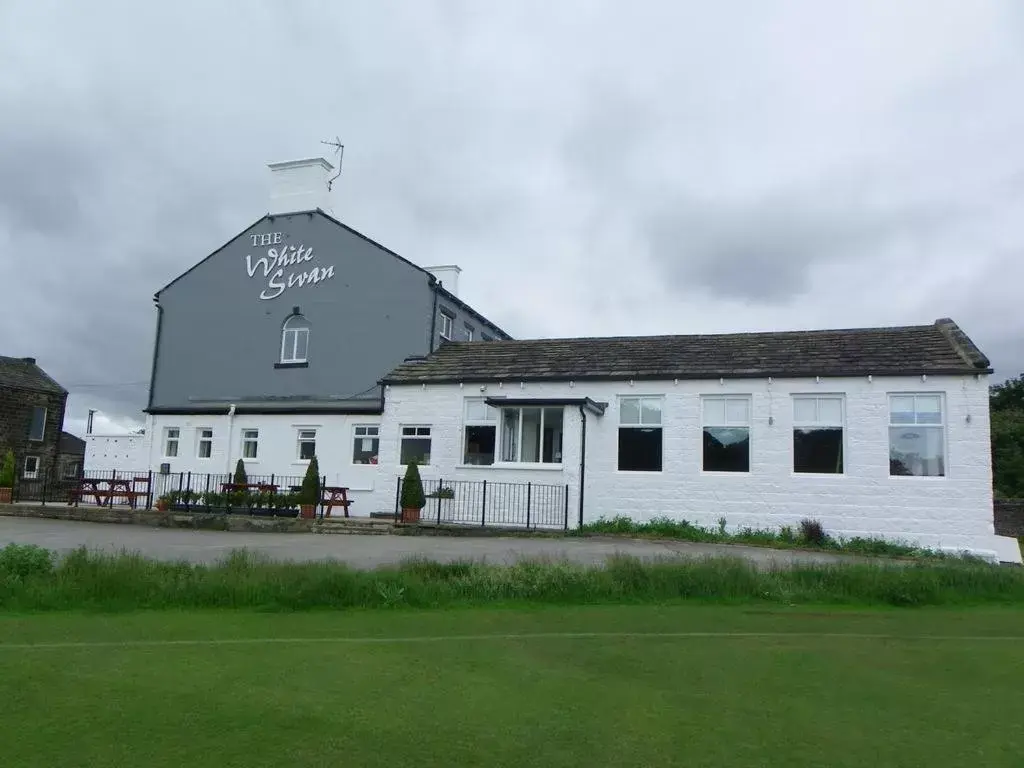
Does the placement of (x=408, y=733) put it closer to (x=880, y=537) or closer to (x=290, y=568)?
(x=290, y=568)

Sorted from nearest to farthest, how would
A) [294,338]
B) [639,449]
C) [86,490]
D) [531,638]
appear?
[531,638], [639,449], [86,490], [294,338]

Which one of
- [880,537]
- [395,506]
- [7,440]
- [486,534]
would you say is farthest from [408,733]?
[7,440]

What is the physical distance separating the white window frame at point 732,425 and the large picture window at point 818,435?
91 cm

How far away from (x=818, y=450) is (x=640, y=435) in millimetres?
3897

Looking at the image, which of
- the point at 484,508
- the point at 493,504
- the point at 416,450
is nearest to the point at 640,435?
the point at 493,504

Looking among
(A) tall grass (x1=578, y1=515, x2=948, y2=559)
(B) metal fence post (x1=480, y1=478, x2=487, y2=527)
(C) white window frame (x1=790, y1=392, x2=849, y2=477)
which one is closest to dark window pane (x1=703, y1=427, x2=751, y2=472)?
(C) white window frame (x1=790, y1=392, x2=849, y2=477)

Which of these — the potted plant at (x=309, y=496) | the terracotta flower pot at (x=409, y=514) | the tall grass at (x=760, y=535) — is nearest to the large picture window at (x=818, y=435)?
the tall grass at (x=760, y=535)

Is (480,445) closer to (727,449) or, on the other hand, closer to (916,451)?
(727,449)

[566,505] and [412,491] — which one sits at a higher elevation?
[412,491]

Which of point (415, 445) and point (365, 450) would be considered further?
point (365, 450)

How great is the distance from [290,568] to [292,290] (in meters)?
20.0

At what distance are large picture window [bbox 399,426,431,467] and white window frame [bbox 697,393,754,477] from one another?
6879 mm

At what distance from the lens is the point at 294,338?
28.9m

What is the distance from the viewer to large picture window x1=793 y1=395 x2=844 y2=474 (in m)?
18.6
